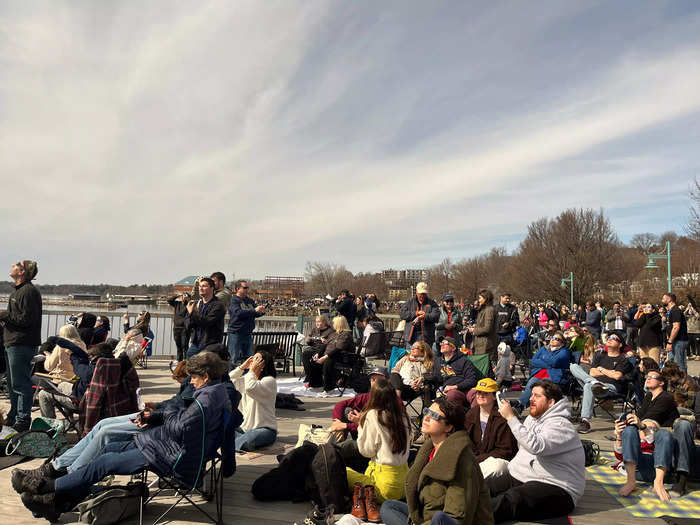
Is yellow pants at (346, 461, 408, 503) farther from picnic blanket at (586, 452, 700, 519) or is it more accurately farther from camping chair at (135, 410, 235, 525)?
picnic blanket at (586, 452, 700, 519)

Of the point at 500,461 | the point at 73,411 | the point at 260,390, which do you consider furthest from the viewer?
the point at 260,390

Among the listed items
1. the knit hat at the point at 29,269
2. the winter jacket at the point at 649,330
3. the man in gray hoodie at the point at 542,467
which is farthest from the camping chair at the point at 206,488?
the winter jacket at the point at 649,330

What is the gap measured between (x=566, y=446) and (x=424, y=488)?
145cm

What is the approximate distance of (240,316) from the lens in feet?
29.1

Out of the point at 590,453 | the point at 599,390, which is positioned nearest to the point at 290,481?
the point at 590,453

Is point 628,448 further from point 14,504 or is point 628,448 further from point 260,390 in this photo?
point 14,504

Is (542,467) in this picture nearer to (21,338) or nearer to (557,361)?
(557,361)

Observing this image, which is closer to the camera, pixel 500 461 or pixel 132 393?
pixel 500 461

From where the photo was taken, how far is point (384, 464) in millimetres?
4012

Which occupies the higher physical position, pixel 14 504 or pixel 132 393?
pixel 132 393

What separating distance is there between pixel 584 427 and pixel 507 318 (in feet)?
13.1

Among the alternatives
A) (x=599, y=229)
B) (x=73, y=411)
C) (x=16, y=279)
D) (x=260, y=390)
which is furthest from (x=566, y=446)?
(x=599, y=229)

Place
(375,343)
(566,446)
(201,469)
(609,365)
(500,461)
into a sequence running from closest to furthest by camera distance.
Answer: (201,469), (566,446), (500,461), (609,365), (375,343)

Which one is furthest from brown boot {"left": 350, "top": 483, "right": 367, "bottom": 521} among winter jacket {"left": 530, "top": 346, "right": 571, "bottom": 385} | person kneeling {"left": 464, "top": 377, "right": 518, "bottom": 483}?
winter jacket {"left": 530, "top": 346, "right": 571, "bottom": 385}
